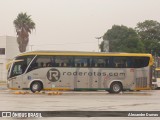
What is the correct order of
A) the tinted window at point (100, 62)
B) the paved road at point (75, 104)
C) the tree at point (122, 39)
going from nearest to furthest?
the paved road at point (75, 104) < the tinted window at point (100, 62) < the tree at point (122, 39)

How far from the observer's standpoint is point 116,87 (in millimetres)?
35438

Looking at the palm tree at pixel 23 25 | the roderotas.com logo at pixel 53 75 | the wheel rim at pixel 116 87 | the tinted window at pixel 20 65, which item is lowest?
the wheel rim at pixel 116 87

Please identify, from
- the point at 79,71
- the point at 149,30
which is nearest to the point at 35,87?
the point at 79,71

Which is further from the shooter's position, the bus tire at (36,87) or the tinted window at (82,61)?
the tinted window at (82,61)

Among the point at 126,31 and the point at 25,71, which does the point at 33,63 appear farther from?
the point at 126,31

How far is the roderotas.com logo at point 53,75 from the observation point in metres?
34.4

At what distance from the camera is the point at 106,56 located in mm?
34906

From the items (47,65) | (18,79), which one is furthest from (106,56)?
(18,79)

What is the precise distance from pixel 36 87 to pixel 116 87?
610cm

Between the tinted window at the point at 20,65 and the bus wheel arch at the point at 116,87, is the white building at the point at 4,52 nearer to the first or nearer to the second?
the tinted window at the point at 20,65

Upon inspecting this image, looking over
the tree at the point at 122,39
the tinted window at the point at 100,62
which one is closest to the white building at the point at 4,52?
the tree at the point at 122,39

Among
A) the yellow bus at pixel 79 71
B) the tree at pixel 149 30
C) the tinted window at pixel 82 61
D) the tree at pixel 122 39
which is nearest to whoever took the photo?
the yellow bus at pixel 79 71

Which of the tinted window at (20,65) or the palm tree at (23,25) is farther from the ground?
the palm tree at (23,25)

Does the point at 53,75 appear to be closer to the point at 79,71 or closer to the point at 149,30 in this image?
the point at 79,71
